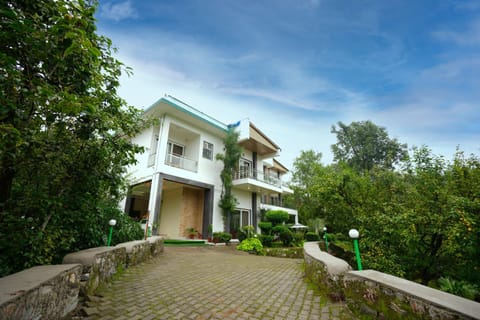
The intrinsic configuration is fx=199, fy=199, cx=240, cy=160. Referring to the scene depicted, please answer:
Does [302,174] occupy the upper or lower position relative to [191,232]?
upper

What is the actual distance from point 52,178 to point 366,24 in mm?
9907

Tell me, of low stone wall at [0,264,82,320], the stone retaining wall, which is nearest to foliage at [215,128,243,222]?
the stone retaining wall

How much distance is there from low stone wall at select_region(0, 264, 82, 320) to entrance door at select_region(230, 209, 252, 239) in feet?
36.0

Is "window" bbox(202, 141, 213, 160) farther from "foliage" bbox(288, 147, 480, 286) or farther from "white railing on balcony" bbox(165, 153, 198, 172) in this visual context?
"foliage" bbox(288, 147, 480, 286)

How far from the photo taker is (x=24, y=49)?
2189 mm

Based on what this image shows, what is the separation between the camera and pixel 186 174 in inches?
476

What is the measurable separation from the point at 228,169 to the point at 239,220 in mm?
4091

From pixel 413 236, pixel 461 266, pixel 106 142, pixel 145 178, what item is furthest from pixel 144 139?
pixel 461 266

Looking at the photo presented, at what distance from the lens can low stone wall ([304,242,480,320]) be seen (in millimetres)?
1731

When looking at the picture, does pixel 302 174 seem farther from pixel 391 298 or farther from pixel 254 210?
pixel 391 298

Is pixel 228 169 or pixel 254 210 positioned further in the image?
pixel 254 210

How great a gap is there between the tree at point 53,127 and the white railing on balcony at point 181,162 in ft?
27.8

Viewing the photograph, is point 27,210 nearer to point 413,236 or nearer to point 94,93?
point 94,93

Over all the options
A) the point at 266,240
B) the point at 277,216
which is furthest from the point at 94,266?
the point at 277,216
